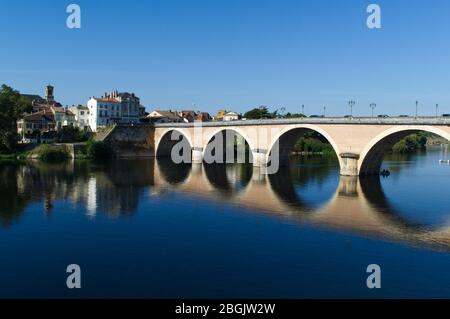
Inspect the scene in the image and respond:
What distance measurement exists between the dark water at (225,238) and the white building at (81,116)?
48.7 meters

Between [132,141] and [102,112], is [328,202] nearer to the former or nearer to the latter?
[132,141]

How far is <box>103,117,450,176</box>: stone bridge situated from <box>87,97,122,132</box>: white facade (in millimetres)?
23579

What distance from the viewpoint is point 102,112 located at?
87.1 metres

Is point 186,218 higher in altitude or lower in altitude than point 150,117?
lower

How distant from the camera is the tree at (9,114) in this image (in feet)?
211

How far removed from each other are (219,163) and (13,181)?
3179cm

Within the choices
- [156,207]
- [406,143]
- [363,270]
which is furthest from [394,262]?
[406,143]

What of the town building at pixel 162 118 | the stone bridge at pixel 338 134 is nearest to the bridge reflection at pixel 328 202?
the stone bridge at pixel 338 134

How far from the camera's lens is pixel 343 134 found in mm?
42031

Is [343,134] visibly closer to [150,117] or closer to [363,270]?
[363,270]

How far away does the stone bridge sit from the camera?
36750 mm

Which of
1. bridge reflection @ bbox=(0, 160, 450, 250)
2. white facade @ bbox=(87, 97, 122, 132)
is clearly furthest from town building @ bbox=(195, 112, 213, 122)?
bridge reflection @ bbox=(0, 160, 450, 250)

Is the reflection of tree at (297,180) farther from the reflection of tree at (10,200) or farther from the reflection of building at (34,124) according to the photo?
the reflection of building at (34,124)

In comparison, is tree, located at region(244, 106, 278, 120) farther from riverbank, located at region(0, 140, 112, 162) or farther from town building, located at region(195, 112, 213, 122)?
riverbank, located at region(0, 140, 112, 162)
